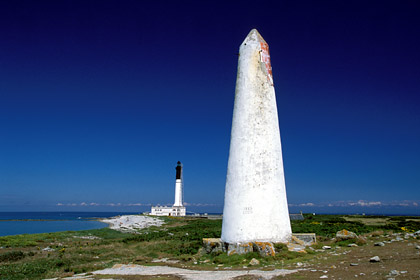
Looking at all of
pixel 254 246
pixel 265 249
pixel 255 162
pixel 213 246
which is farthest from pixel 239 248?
pixel 255 162

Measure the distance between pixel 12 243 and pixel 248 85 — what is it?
23020mm

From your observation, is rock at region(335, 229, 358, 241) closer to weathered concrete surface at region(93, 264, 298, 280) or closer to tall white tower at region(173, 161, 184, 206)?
weathered concrete surface at region(93, 264, 298, 280)

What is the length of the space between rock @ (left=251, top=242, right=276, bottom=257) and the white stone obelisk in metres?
0.52

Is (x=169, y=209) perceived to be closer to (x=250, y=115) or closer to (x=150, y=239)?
(x=150, y=239)

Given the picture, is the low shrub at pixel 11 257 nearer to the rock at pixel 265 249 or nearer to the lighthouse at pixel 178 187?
the rock at pixel 265 249

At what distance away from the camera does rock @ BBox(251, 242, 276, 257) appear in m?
12.3

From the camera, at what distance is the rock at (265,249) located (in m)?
12.3

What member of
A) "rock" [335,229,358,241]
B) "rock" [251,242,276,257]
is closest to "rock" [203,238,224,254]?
"rock" [251,242,276,257]

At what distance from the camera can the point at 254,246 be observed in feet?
42.1

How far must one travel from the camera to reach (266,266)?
11.1 meters

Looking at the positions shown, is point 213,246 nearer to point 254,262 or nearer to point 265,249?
point 265,249

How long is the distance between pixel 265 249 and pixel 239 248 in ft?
3.63

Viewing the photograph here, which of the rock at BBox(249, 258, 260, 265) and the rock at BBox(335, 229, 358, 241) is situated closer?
the rock at BBox(249, 258, 260, 265)

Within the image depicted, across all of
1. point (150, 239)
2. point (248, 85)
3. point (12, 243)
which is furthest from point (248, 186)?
point (12, 243)
